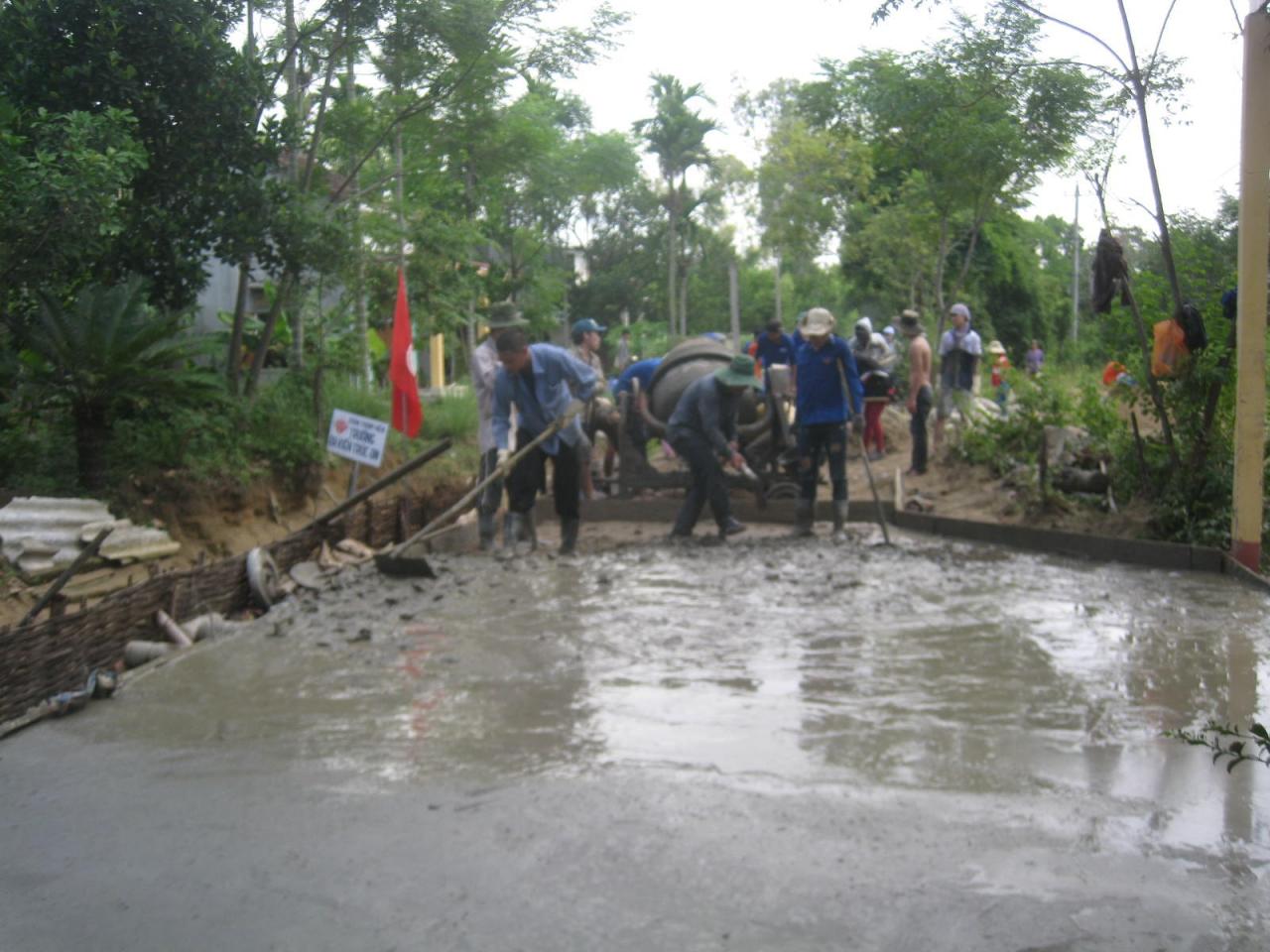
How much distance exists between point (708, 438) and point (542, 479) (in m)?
1.58

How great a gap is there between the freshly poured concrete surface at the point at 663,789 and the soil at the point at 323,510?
323cm

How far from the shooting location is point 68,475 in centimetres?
1205

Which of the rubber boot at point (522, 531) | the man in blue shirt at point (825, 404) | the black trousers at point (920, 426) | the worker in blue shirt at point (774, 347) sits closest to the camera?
the rubber boot at point (522, 531)

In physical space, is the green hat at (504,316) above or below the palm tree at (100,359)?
above

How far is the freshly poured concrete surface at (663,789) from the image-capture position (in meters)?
3.59

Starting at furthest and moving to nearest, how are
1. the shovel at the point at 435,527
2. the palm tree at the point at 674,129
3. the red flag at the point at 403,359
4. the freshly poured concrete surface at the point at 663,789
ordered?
the palm tree at the point at 674,129 → the red flag at the point at 403,359 → the shovel at the point at 435,527 → the freshly poured concrete surface at the point at 663,789

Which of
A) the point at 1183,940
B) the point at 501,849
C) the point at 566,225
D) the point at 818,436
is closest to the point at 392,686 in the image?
the point at 501,849

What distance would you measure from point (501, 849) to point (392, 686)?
2429mm

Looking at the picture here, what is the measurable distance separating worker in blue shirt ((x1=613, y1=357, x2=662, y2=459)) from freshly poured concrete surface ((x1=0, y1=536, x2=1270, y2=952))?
5.80m

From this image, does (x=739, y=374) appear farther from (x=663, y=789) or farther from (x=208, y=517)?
(x=663, y=789)

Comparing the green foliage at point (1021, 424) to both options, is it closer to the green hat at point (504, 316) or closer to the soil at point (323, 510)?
the soil at point (323, 510)

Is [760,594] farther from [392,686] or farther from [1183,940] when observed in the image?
[1183,940]

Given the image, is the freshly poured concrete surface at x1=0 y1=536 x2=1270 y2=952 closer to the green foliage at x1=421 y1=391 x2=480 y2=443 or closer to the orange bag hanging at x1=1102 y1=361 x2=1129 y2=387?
the orange bag hanging at x1=1102 y1=361 x2=1129 y2=387

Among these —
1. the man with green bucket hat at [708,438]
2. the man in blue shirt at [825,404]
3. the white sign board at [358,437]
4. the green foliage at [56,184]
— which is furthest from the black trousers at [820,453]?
the green foliage at [56,184]
